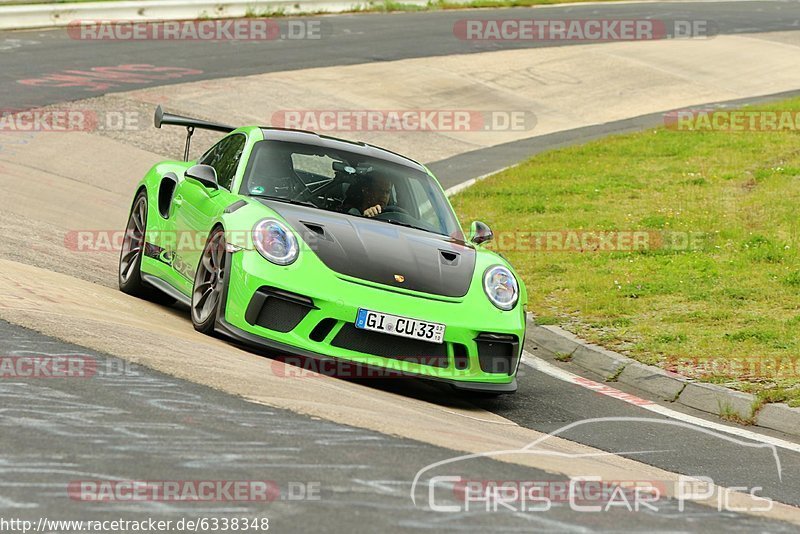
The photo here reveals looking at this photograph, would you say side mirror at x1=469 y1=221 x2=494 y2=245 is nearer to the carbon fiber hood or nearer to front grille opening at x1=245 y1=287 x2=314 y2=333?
the carbon fiber hood

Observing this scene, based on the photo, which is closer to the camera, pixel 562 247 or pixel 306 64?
pixel 562 247

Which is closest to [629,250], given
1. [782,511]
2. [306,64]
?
[782,511]

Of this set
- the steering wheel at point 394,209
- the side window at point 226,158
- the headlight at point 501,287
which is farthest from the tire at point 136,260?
the headlight at point 501,287

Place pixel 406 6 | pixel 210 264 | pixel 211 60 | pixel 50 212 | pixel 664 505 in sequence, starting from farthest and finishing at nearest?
1. pixel 406 6
2. pixel 211 60
3. pixel 50 212
4. pixel 210 264
5. pixel 664 505

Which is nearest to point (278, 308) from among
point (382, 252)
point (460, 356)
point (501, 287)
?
point (382, 252)

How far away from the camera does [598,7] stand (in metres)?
35.0

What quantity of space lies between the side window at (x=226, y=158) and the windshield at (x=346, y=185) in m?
0.17

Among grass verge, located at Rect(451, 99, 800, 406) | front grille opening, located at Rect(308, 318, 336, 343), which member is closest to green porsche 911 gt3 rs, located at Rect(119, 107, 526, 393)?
front grille opening, located at Rect(308, 318, 336, 343)

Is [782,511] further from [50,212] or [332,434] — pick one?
[50,212]

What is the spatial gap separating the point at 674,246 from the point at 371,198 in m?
5.32

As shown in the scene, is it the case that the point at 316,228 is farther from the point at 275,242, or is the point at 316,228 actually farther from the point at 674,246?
the point at 674,246

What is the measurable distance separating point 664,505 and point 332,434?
145 cm

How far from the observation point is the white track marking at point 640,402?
7.90 meters

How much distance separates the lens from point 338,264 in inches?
310
